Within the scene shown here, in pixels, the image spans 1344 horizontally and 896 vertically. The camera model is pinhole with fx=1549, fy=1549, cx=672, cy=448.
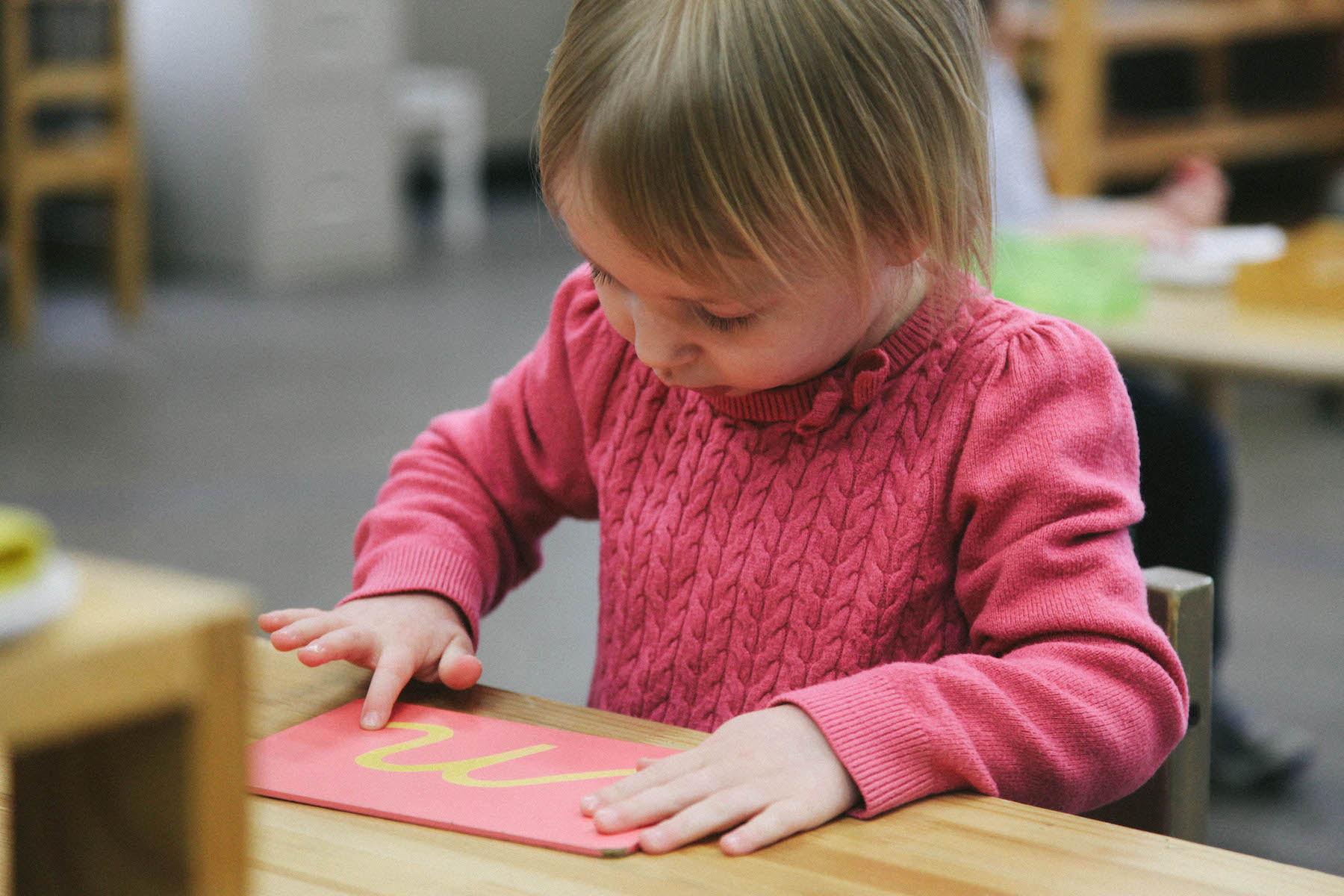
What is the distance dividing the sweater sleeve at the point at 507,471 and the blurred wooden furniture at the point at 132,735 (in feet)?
1.52

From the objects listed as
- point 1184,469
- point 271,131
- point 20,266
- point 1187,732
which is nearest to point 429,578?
point 1187,732

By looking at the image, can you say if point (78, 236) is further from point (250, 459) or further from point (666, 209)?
point (666, 209)

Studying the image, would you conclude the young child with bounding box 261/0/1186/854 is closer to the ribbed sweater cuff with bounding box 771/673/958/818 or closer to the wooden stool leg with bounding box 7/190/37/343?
the ribbed sweater cuff with bounding box 771/673/958/818

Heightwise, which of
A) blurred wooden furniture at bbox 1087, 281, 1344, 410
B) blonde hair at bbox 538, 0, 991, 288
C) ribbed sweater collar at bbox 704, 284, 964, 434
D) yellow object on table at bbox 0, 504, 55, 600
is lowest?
blurred wooden furniture at bbox 1087, 281, 1344, 410

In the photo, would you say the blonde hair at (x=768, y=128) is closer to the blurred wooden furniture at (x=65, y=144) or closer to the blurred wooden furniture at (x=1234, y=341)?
the blurred wooden furniture at (x=1234, y=341)

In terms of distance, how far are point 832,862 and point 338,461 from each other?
267 centimetres

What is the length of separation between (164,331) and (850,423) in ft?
12.3

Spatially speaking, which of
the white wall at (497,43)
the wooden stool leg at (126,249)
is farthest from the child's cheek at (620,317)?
the white wall at (497,43)

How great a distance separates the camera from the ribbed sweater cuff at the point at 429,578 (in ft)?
2.53

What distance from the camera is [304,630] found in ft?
2.35

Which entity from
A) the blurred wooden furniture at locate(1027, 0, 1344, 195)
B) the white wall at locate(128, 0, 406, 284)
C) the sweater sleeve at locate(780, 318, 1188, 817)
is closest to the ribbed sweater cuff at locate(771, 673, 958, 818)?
the sweater sleeve at locate(780, 318, 1188, 817)

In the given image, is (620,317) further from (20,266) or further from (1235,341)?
(20,266)

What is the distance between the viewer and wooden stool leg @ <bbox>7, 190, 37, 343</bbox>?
3914 millimetres

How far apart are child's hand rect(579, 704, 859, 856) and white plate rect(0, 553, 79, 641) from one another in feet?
0.90
